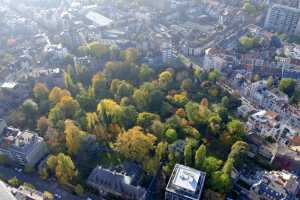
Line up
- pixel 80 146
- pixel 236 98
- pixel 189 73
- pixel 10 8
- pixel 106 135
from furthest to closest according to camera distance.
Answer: pixel 10 8, pixel 189 73, pixel 236 98, pixel 106 135, pixel 80 146

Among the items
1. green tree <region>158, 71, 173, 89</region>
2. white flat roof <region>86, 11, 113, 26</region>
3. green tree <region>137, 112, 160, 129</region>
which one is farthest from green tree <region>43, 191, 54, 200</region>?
white flat roof <region>86, 11, 113, 26</region>

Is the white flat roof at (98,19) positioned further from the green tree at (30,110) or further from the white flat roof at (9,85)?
the green tree at (30,110)

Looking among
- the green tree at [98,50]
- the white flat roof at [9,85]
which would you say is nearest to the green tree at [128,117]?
the green tree at [98,50]

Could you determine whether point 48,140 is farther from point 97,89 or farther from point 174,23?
point 174,23

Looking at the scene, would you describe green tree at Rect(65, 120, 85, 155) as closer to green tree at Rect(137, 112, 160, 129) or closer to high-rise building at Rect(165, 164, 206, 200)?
green tree at Rect(137, 112, 160, 129)

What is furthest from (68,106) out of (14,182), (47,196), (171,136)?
(171,136)

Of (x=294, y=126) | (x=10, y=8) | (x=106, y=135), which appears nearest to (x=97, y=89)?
(x=106, y=135)
